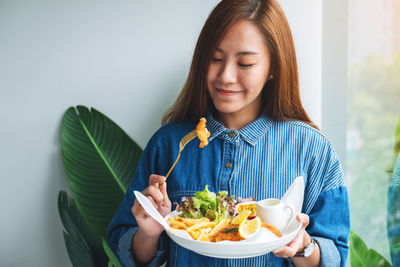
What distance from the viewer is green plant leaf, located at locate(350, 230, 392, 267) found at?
1400mm

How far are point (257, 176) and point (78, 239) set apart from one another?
2.33 ft

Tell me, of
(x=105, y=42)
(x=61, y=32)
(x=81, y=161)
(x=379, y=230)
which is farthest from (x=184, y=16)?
(x=379, y=230)

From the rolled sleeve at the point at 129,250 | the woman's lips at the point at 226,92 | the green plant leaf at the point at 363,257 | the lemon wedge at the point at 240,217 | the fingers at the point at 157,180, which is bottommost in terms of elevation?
the green plant leaf at the point at 363,257

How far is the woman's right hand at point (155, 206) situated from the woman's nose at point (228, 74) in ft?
1.07

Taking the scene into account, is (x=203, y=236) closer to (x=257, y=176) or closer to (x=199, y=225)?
(x=199, y=225)

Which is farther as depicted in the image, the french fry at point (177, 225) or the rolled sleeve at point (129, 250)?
the rolled sleeve at point (129, 250)

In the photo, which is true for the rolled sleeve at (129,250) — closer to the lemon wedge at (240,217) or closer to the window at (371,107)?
the lemon wedge at (240,217)

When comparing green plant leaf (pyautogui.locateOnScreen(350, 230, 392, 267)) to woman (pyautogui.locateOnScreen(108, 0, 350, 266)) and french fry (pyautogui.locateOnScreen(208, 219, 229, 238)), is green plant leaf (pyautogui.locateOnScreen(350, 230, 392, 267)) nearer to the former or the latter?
woman (pyautogui.locateOnScreen(108, 0, 350, 266))

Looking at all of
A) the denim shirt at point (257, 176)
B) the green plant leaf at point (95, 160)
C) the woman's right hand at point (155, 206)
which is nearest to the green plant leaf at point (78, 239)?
the green plant leaf at point (95, 160)

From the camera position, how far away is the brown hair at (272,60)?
1.16 metres

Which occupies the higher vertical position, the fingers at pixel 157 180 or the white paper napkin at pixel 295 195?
the fingers at pixel 157 180

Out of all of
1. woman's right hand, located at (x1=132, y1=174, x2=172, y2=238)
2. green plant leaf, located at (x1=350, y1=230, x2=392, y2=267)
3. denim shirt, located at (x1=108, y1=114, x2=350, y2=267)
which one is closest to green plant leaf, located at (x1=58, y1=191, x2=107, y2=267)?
denim shirt, located at (x1=108, y1=114, x2=350, y2=267)

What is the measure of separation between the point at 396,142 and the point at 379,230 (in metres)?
0.47

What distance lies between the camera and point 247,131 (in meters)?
1.26
